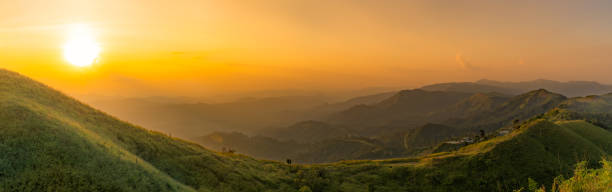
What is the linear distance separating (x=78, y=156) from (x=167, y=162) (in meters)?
13.1

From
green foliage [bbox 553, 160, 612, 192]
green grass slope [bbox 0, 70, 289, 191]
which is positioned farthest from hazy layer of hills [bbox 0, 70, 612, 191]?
green foliage [bbox 553, 160, 612, 192]

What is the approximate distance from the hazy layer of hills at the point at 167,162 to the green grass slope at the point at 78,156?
56 millimetres

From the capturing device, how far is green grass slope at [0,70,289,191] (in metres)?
18.4

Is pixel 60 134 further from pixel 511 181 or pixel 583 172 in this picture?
pixel 511 181

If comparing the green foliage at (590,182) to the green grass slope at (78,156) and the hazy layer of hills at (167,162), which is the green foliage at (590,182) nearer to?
the hazy layer of hills at (167,162)

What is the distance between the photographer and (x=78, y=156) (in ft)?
68.7

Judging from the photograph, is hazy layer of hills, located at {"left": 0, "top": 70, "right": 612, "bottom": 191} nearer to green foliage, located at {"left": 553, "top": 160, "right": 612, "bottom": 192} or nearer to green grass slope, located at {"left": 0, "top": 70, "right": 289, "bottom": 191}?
green grass slope, located at {"left": 0, "top": 70, "right": 289, "bottom": 191}

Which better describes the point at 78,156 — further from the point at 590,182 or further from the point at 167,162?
the point at 590,182

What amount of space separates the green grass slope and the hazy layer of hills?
0.06 metres

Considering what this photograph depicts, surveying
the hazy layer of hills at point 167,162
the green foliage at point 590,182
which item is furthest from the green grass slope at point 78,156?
the green foliage at point 590,182

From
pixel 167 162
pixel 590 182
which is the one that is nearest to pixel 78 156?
pixel 167 162

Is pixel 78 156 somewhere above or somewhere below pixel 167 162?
above

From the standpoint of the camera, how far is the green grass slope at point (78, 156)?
60.3 feet

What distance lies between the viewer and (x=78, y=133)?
24766 millimetres
